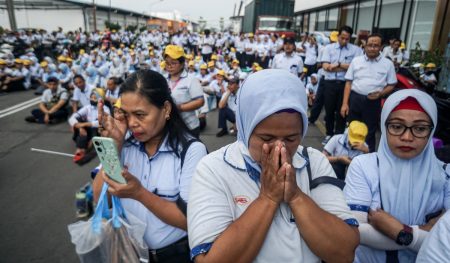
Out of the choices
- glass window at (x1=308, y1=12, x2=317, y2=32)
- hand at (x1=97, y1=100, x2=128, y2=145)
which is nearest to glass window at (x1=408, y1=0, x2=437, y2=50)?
hand at (x1=97, y1=100, x2=128, y2=145)

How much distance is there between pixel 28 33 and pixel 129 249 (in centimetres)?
2500

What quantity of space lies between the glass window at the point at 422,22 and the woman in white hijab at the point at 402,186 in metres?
11.6

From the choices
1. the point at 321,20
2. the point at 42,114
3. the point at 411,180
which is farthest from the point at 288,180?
the point at 321,20

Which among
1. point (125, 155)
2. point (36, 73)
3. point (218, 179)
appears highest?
point (218, 179)

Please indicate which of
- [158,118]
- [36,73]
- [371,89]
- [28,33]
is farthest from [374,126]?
[28,33]

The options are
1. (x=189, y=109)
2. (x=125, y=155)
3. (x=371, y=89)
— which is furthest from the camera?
(x=371, y=89)

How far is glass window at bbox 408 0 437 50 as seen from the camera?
11.0 m

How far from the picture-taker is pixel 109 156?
1.25m

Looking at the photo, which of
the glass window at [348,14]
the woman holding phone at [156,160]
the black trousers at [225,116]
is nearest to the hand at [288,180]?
the woman holding phone at [156,160]

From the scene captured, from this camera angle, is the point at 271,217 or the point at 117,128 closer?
the point at 271,217

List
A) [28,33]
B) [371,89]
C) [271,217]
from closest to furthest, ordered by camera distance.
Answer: [271,217] → [371,89] → [28,33]

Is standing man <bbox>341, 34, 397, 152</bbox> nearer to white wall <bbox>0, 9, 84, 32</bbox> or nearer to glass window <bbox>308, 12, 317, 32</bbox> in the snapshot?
glass window <bbox>308, 12, 317, 32</bbox>

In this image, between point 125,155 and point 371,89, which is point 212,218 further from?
point 371,89

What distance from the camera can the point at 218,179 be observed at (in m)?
1.06
